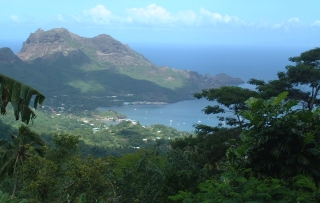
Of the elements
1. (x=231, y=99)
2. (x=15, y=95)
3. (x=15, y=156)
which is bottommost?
(x=15, y=156)

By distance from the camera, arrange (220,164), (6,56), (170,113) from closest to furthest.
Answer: (220,164), (170,113), (6,56)

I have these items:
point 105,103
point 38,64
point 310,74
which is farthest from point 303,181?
point 38,64

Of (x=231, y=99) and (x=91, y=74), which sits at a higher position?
(x=231, y=99)

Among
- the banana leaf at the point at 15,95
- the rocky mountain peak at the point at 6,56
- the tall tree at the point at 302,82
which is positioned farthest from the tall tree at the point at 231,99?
the rocky mountain peak at the point at 6,56

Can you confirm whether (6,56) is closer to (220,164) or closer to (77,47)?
(77,47)

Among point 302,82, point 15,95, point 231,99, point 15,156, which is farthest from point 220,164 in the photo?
point 302,82

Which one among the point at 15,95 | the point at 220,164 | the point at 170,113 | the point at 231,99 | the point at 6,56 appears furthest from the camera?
the point at 6,56

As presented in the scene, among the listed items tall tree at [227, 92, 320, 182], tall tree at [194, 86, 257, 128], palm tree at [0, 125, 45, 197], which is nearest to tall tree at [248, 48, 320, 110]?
tall tree at [194, 86, 257, 128]
